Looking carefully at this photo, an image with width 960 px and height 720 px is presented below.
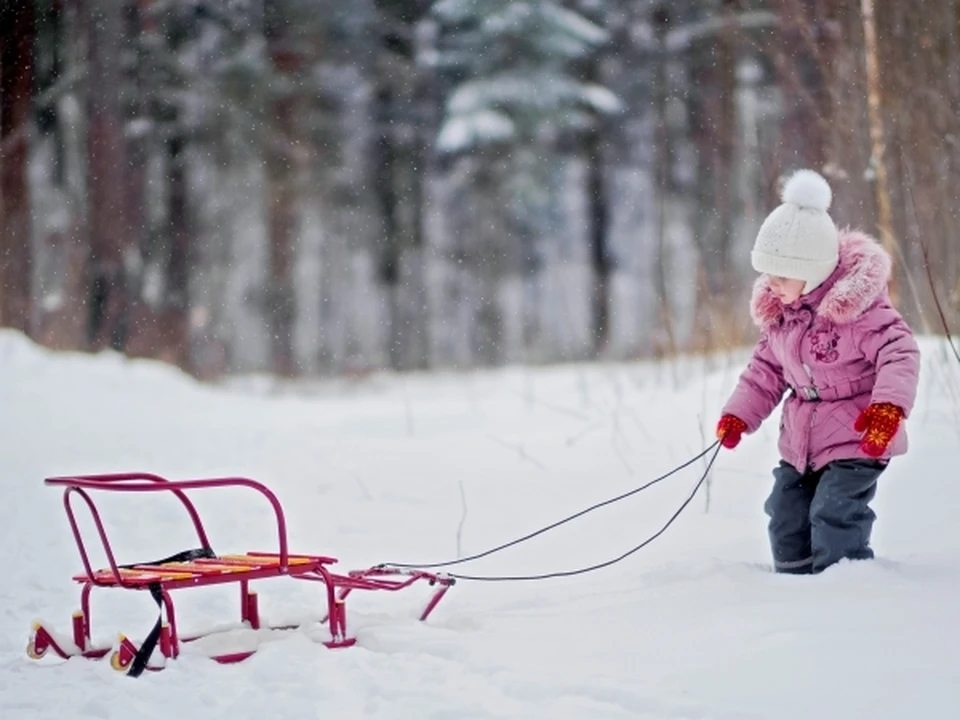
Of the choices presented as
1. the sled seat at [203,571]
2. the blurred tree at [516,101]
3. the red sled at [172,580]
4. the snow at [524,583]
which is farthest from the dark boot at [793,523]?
the blurred tree at [516,101]

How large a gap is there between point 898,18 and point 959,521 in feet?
11.6

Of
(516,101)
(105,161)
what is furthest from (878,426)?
(105,161)

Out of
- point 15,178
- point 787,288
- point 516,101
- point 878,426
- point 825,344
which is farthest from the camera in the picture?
point 516,101

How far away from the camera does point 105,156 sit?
19.5m

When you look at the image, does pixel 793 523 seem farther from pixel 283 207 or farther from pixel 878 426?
pixel 283 207

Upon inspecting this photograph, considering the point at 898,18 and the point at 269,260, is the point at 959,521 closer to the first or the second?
the point at 898,18

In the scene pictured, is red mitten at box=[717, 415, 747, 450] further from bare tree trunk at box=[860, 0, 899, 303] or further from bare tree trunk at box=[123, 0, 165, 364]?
bare tree trunk at box=[123, 0, 165, 364]

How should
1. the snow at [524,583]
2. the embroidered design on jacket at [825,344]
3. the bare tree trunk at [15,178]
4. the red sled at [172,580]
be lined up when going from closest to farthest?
the snow at [524,583], the red sled at [172,580], the embroidered design on jacket at [825,344], the bare tree trunk at [15,178]

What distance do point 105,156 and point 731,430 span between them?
17.0 m

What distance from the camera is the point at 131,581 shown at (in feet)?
11.8

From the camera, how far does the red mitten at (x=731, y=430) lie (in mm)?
4508

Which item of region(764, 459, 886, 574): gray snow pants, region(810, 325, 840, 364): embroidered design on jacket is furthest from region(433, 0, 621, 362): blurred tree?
region(764, 459, 886, 574): gray snow pants

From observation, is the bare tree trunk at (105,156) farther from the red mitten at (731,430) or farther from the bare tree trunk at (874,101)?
the red mitten at (731,430)

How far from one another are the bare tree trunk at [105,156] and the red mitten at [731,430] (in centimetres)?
1579
